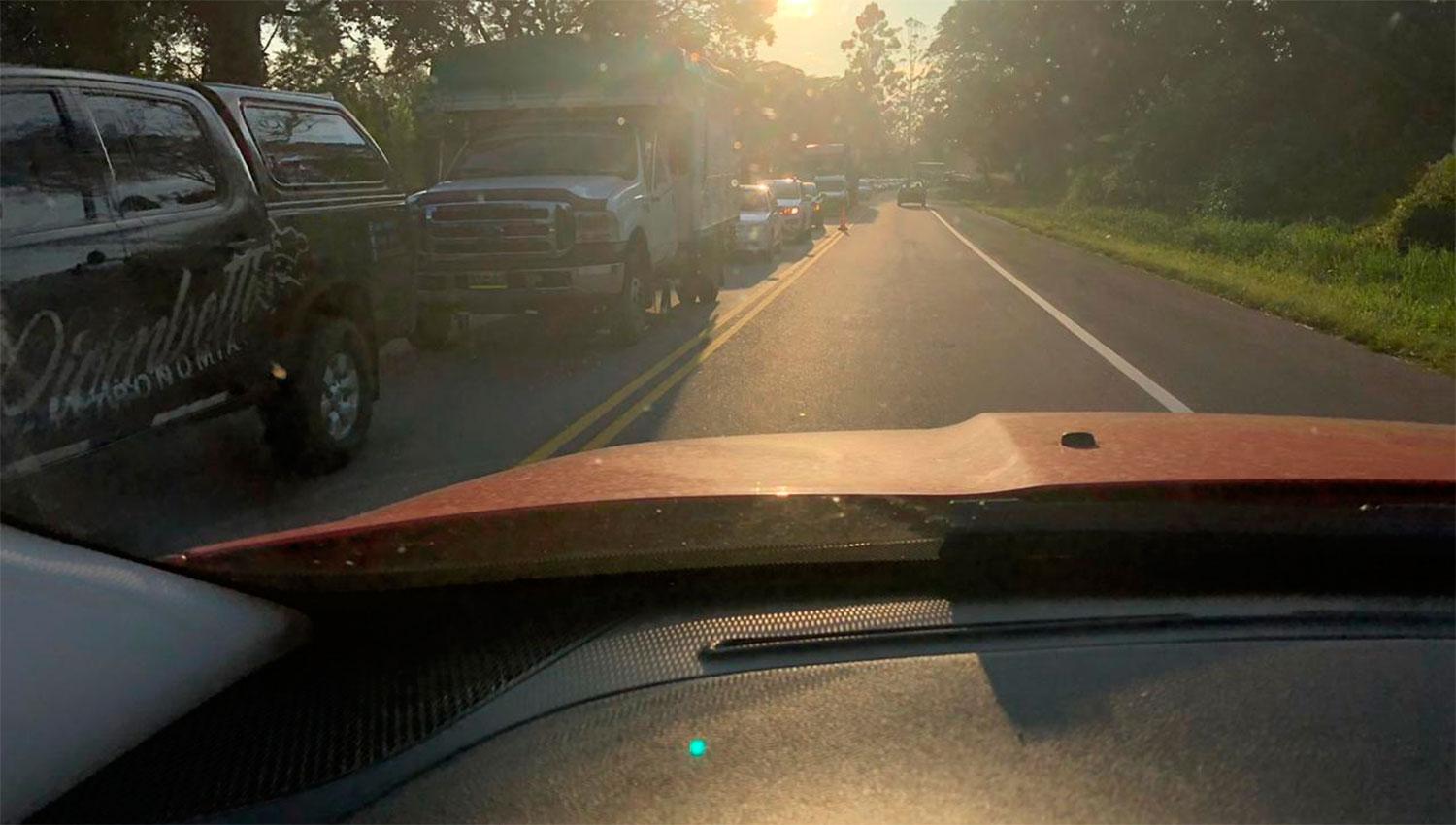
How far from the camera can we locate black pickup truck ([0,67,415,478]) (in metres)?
5.20

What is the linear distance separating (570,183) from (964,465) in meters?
10.6

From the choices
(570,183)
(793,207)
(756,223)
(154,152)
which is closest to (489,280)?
(570,183)

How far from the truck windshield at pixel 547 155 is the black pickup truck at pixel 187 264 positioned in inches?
218

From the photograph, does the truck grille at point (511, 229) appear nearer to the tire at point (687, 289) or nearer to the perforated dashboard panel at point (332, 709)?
the tire at point (687, 289)

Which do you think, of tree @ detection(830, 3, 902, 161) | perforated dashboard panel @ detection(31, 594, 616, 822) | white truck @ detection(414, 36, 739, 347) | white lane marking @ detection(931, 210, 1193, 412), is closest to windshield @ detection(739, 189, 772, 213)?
white lane marking @ detection(931, 210, 1193, 412)

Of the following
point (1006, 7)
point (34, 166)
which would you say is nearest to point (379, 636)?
point (34, 166)

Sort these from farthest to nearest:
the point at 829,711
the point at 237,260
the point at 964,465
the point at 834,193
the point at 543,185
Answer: the point at 834,193, the point at 543,185, the point at 237,260, the point at 964,465, the point at 829,711

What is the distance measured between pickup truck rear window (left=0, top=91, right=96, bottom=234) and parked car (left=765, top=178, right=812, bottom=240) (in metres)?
28.1

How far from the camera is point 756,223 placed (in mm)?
26766

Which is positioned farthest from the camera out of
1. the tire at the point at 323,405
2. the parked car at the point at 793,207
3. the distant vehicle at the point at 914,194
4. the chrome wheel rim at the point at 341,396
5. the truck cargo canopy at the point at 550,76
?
the distant vehicle at the point at 914,194

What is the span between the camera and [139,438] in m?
5.89

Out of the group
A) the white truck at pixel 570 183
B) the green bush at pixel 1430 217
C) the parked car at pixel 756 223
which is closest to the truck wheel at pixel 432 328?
the white truck at pixel 570 183

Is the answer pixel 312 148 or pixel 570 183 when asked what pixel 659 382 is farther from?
pixel 312 148

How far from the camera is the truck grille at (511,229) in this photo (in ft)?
42.4
